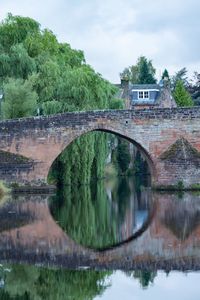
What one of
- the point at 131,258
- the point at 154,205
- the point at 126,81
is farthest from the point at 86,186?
the point at 126,81

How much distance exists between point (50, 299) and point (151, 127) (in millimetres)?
16511

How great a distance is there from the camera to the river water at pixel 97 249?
8547 millimetres

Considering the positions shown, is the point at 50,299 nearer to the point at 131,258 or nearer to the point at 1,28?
the point at 131,258

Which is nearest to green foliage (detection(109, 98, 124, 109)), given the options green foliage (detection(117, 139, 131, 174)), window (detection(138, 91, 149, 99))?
green foliage (detection(117, 139, 131, 174))

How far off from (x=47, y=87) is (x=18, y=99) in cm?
153

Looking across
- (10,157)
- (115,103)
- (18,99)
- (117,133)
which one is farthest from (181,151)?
(115,103)

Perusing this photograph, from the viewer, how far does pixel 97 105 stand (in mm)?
27641

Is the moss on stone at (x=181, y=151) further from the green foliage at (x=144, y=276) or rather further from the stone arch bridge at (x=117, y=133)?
the green foliage at (x=144, y=276)

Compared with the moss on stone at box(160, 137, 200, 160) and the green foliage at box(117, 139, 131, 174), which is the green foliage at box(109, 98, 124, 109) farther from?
the green foliage at box(117, 139, 131, 174)

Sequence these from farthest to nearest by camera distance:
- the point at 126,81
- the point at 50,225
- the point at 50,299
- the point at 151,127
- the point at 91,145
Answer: the point at 126,81 < the point at 91,145 < the point at 151,127 < the point at 50,225 < the point at 50,299

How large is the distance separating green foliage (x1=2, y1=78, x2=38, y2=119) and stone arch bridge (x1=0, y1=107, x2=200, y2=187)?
1.93m

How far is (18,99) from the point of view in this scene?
2561 centimetres

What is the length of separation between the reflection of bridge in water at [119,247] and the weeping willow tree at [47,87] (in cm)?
1021

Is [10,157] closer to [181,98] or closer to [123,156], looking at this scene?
[123,156]
